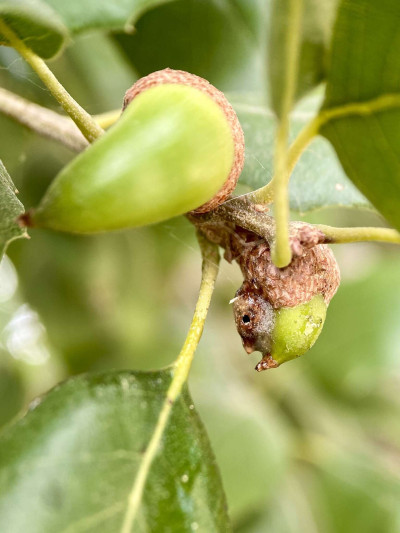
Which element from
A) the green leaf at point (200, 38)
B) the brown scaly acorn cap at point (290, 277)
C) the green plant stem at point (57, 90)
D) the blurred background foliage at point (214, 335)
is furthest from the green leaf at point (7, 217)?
the green leaf at point (200, 38)

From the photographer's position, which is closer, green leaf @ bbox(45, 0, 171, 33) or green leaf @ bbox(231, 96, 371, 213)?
green leaf @ bbox(45, 0, 171, 33)

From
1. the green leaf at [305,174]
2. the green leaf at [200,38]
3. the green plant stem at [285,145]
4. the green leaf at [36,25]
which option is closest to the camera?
the green plant stem at [285,145]

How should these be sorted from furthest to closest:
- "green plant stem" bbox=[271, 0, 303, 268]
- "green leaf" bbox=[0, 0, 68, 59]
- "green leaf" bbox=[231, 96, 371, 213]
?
"green leaf" bbox=[231, 96, 371, 213] < "green leaf" bbox=[0, 0, 68, 59] < "green plant stem" bbox=[271, 0, 303, 268]

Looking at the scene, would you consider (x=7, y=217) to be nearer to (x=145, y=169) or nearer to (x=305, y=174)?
(x=145, y=169)

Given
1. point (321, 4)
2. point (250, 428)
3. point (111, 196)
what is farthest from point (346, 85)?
point (250, 428)

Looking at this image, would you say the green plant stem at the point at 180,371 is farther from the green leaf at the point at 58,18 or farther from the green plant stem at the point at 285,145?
the green leaf at the point at 58,18

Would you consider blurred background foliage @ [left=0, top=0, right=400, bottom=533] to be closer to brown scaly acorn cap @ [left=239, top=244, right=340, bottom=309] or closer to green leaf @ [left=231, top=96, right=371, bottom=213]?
green leaf @ [left=231, top=96, right=371, bottom=213]

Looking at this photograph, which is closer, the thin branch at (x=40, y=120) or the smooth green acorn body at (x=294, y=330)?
the smooth green acorn body at (x=294, y=330)

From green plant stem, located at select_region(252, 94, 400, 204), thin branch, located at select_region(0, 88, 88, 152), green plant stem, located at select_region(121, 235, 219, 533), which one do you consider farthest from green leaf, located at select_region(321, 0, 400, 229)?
thin branch, located at select_region(0, 88, 88, 152)
